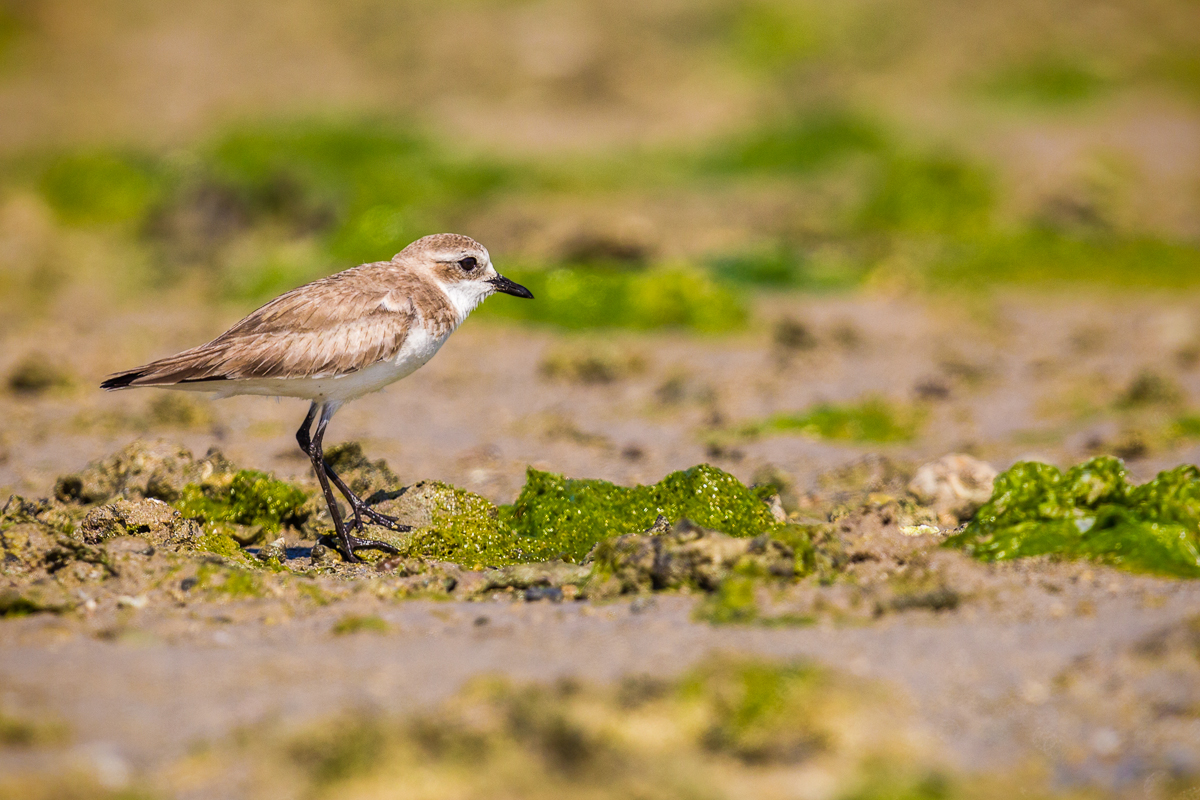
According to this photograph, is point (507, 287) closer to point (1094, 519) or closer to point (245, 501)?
point (245, 501)

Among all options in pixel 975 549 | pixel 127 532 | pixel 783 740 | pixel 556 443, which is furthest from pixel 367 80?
pixel 783 740

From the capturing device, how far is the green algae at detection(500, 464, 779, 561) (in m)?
6.75

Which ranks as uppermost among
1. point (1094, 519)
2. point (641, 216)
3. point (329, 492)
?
point (641, 216)

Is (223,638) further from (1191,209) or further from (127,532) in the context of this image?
(1191,209)

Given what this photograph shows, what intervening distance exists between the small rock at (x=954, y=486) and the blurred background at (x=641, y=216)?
3.52ft

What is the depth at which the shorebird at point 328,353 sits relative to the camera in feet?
22.6

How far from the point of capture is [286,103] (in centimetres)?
2234

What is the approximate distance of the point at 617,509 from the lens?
7.02 meters

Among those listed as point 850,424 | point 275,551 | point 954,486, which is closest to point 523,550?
point 275,551

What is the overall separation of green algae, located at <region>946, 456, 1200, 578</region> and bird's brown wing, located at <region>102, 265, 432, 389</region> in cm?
324

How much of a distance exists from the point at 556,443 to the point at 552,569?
11.0 feet

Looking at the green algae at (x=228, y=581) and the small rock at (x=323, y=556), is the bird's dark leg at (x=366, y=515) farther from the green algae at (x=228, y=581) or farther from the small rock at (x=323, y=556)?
the green algae at (x=228, y=581)

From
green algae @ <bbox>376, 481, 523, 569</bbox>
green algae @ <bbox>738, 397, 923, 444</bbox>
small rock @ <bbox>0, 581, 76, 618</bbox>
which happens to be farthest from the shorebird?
green algae @ <bbox>738, 397, 923, 444</bbox>

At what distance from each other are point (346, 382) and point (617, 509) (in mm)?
1667
